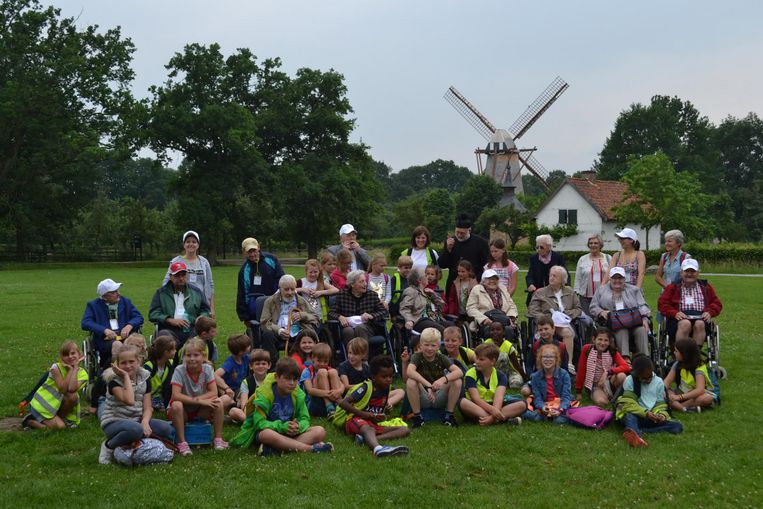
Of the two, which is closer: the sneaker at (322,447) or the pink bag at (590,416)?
the sneaker at (322,447)

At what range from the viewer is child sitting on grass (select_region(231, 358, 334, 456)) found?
583 centimetres

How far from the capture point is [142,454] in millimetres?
5539

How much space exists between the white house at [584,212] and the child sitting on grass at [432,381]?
139ft

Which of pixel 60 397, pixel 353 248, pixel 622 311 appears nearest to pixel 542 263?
pixel 622 311

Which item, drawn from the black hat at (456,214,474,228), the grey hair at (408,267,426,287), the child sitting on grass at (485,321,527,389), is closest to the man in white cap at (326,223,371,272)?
the grey hair at (408,267,426,287)

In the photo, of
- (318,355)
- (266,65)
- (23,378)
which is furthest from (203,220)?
(318,355)

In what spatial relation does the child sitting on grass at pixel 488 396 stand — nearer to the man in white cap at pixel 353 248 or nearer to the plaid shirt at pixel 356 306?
the plaid shirt at pixel 356 306

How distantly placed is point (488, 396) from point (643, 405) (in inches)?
56.5

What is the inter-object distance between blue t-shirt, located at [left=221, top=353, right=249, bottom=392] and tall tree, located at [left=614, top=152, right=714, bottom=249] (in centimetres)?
3649

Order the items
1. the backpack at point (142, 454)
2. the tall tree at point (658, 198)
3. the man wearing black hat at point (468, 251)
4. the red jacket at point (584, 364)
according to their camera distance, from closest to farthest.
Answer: the backpack at point (142, 454) < the red jacket at point (584, 364) < the man wearing black hat at point (468, 251) < the tall tree at point (658, 198)

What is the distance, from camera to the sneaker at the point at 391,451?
5758mm

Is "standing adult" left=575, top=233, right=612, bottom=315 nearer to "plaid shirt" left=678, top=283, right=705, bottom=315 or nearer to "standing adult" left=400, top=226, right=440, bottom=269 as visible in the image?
"plaid shirt" left=678, top=283, right=705, bottom=315

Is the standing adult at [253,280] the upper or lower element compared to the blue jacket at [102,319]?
upper

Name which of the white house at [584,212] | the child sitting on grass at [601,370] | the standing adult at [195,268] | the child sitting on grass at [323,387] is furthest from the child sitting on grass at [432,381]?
the white house at [584,212]
